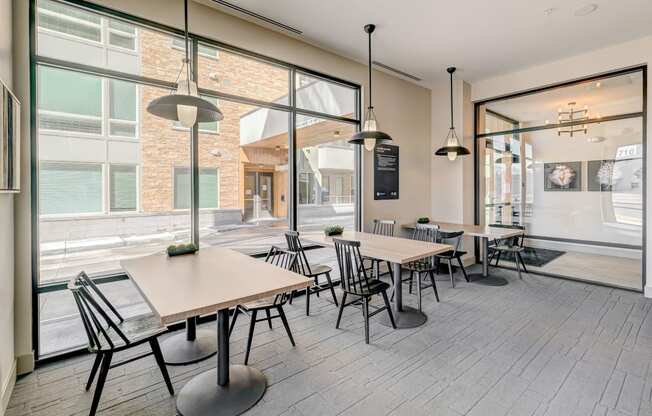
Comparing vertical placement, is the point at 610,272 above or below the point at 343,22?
below

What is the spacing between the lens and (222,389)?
2152 millimetres

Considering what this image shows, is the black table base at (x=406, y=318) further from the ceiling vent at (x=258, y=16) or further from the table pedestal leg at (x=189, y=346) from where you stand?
the ceiling vent at (x=258, y=16)

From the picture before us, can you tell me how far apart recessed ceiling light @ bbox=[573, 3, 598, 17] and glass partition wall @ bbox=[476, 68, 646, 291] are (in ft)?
4.92

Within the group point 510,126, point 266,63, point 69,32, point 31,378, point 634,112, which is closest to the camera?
point 31,378

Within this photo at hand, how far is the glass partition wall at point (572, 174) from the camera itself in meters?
4.35

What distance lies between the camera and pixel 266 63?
3922 mm

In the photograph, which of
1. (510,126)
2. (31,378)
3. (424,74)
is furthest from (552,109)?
(31,378)

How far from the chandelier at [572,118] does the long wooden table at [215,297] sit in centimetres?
503

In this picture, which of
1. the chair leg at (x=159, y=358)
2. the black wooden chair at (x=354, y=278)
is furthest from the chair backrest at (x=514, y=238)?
the chair leg at (x=159, y=358)

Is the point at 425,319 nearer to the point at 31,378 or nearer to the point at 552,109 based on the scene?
the point at 31,378

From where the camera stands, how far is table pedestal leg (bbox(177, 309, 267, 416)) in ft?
6.57

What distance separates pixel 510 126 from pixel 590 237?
2.16 meters

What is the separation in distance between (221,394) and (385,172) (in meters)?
3.97

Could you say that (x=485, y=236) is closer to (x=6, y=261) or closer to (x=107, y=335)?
(x=107, y=335)
